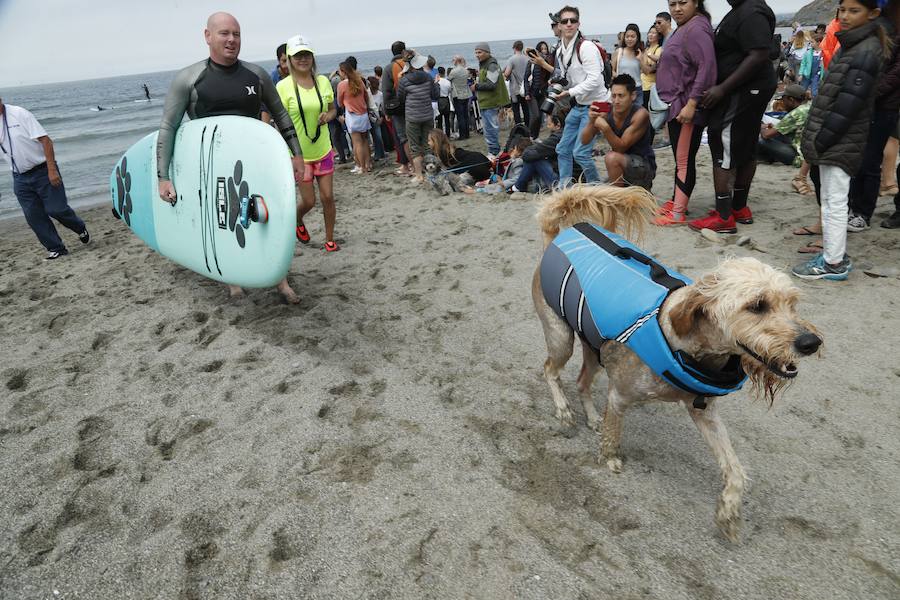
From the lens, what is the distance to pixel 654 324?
211 centimetres

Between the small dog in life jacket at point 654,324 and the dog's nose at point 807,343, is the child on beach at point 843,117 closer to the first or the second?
the small dog in life jacket at point 654,324

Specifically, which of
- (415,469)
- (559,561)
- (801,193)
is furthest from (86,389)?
(801,193)

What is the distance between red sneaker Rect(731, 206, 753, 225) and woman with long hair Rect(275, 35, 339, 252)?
4216 mm

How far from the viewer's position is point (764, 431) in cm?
281

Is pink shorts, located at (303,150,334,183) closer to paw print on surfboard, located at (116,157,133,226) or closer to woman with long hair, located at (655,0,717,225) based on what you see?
paw print on surfboard, located at (116,157,133,226)

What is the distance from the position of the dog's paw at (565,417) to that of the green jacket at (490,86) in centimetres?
826

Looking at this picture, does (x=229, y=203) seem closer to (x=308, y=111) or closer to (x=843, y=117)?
(x=308, y=111)

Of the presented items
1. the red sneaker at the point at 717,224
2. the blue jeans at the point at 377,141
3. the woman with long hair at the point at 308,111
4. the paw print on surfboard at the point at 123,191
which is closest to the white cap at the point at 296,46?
the woman with long hair at the point at 308,111

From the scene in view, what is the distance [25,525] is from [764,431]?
148 inches

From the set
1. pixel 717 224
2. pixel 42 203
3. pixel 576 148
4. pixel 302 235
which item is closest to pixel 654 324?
pixel 717 224

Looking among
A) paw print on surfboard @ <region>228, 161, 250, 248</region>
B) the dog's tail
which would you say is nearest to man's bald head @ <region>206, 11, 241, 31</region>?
paw print on surfboard @ <region>228, 161, 250, 248</region>

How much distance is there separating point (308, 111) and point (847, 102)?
4.48 m

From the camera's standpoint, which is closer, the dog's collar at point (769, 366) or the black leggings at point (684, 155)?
the dog's collar at point (769, 366)

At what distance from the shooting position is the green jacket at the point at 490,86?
32.4 ft
